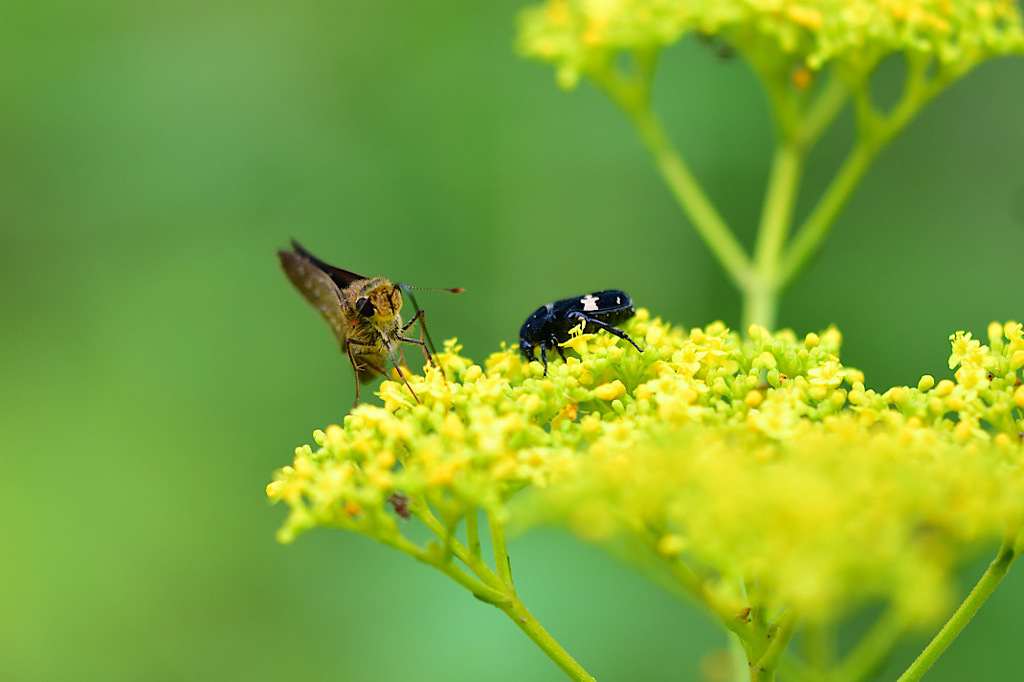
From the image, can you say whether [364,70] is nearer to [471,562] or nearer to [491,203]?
[491,203]

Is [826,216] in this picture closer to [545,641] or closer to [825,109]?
[825,109]

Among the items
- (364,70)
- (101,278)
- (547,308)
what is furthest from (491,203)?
(547,308)

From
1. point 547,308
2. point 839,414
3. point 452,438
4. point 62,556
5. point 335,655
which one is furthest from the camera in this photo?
point 62,556

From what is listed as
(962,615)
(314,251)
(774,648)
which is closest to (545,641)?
(774,648)

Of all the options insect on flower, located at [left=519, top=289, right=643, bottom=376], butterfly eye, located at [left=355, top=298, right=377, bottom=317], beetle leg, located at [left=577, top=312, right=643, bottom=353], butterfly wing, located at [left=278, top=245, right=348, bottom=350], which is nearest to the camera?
beetle leg, located at [left=577, top=312, right=643, bottom=353]

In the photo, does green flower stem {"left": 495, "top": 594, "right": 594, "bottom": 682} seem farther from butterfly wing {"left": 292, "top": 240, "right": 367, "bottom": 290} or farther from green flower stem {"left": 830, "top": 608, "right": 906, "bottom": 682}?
butterfly wing {"left": 292, "top": 240, "right": 367, "bottom": 290}

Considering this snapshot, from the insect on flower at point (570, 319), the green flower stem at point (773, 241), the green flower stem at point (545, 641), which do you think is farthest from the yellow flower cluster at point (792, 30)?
the green flower stem at point (545, 641)

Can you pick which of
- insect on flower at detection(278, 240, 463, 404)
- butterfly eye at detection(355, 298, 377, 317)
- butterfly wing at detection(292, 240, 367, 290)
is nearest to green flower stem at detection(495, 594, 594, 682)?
insect on flower at detection(278, 240, 463, 404)
